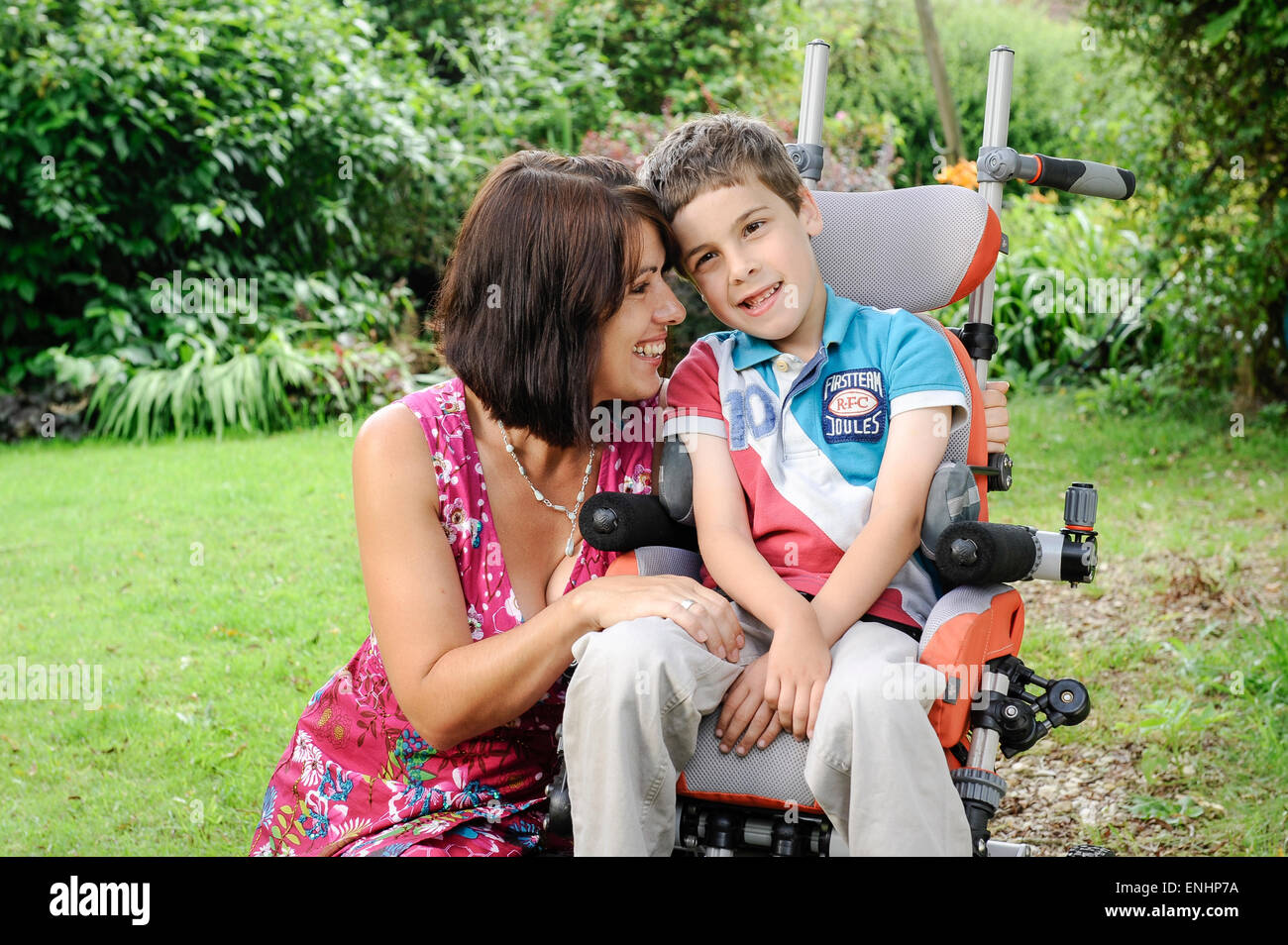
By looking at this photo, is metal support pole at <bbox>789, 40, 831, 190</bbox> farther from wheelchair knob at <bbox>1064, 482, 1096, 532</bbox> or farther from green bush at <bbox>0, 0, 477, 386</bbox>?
green bush at <bbox>0, 0, 477, 386</bbox>

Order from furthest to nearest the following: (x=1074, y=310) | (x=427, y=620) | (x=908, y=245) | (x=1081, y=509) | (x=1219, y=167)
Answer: (x=1074, y=310) → (x=1219, y=167) → (x=908, y=245) → (x=1081, y=509) → (x=427, y=620)

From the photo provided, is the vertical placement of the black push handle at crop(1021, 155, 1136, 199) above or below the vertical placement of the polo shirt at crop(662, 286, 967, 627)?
above

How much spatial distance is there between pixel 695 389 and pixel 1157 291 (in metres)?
4.78

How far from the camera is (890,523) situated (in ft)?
6.81

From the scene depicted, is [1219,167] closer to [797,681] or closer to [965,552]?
[965,552]

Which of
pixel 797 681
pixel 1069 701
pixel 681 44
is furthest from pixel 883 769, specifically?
pixel 681 44

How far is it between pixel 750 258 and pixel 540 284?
0.44m

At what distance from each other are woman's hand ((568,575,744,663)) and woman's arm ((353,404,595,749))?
0.03 meters

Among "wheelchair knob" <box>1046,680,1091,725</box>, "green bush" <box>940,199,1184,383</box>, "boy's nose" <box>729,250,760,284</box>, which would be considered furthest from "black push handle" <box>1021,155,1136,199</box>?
"green bush" <box>940,199,1184,383</box>

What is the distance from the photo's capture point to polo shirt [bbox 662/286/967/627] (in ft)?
7.16

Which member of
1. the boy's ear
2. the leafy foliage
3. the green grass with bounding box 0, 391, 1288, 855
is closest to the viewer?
the boy's ear

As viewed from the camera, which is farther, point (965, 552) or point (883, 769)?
point (965, 552)
